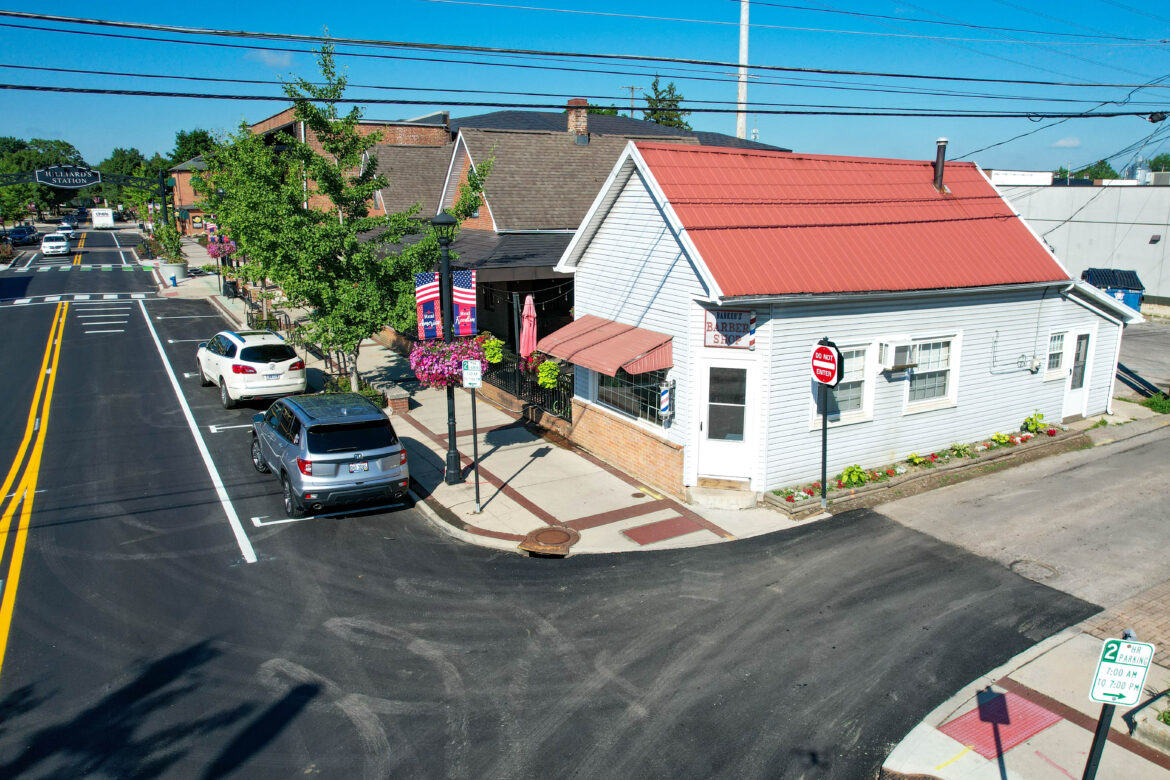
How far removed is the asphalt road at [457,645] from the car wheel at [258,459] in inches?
41.3

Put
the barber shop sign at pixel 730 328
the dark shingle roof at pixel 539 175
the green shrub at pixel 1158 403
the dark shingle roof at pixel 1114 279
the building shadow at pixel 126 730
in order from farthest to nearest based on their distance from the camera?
the dark shingle roof at pixel 1114 279, the dark shingle roof at pixel 539 175, the green shrub at pixel 1158 403, the barber shop sign at pixel 730 328, the building shadow at pixel 126 730

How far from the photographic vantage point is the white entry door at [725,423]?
45.1 ft

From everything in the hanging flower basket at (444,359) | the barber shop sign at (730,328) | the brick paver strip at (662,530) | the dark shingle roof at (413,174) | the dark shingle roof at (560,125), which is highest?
the dark shingle roof at (560,125)

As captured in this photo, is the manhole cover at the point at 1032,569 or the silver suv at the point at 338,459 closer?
the manhole cover at the point at 1032,569

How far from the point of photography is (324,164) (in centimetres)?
1778

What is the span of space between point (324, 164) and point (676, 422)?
10225mm

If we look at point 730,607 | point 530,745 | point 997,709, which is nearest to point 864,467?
point 730,607

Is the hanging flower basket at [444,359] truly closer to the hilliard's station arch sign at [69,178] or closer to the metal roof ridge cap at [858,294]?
the metal roof ridge cap at [858,294]

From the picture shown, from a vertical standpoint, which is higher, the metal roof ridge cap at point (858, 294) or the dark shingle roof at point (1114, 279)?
the metal roof ridge cap at point (858, 294)

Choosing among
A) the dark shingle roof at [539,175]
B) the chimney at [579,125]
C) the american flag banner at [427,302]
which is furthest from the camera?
the chimney at [579,125]

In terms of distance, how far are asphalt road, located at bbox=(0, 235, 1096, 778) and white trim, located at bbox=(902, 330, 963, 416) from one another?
3.48m

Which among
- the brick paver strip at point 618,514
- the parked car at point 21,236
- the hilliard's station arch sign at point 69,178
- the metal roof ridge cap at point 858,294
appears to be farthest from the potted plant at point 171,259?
the metal roof ridge cap at point 858,294

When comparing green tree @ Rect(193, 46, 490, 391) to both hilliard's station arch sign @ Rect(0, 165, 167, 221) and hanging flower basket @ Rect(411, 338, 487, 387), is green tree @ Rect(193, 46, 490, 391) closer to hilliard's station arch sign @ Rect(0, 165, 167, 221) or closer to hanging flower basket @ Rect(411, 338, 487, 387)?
hanging flower basket @ Rect(411, 338, 487, 387)

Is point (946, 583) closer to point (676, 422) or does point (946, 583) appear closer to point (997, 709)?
point (997, 709)
